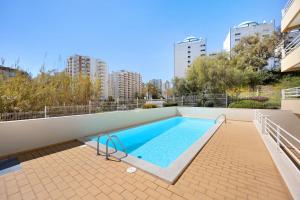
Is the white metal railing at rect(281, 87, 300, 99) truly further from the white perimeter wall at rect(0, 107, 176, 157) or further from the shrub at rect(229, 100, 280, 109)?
the white perimeter wall at rect(0, 107, 176, 157)

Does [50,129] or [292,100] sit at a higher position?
[292,100]

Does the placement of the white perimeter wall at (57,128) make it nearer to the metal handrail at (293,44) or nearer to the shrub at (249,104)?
the shrub at (249,104)

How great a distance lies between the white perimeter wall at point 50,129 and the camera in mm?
4051

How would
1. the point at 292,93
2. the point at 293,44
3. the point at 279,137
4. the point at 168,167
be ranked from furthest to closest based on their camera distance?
1. the point at 292,93
2. the point at 293,44
3. the point at 279,137
4. the point at 168,167

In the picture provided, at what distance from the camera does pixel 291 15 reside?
21.9ft

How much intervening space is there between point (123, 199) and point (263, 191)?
2282mm

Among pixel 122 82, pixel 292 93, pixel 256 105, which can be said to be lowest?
pixel 256 105

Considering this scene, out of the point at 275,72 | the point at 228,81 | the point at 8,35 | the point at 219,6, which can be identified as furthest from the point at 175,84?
the point at 8,35

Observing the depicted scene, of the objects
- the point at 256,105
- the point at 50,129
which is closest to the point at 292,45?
the point at 256,105

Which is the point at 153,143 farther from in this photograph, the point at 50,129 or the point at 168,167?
the point at 50,129

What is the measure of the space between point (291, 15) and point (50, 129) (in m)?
11.3

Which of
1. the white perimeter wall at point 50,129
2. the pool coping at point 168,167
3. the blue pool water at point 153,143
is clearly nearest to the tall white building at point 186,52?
the blue pool water at point 153,143

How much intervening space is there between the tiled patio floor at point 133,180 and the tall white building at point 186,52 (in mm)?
49881

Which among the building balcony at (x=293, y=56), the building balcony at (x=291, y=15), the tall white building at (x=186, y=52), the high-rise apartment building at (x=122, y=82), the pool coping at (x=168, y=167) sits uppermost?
the tall white building at (x=186, y=52)
